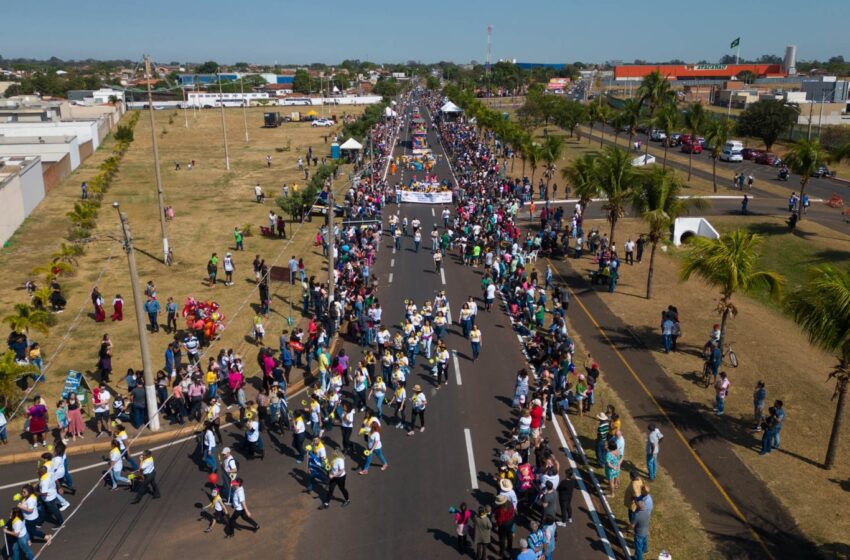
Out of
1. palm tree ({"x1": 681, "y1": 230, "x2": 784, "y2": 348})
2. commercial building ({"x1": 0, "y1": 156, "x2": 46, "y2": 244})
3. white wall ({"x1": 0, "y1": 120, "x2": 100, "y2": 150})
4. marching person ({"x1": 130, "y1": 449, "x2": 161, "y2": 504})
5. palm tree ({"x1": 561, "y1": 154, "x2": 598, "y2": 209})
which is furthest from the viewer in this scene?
white wall ({"x1": 0, "y1": 120, "x2": 100, "y2": 150})

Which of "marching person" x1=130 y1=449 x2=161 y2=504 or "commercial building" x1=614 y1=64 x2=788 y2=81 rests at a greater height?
"commercial building" x1=614 y1=64 x2=788 y2=81

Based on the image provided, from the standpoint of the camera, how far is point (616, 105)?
11825 cm

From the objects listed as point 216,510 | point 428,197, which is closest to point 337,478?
point 216,510

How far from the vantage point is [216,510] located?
42.4 ft

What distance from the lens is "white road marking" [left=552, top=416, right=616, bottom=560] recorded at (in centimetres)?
1242

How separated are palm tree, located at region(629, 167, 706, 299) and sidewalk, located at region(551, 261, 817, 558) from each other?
4.79m

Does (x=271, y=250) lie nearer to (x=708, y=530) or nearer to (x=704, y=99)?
(x=708, y=530)

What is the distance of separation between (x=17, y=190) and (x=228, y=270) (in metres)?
19.0

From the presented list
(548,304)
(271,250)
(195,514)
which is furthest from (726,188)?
(195,514)

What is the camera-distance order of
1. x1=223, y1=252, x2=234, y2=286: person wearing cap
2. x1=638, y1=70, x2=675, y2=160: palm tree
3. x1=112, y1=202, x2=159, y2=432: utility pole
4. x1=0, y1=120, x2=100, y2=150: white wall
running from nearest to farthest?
1. x1=112, y1=202, x2=159, y2=432: utility pole
2. x1=223, y1=252, x2=234, y2=286: person wearing cap
3. x1=638, y1=70, x2=675, y2=160: palm tree
4. x1=0, y1=120, x2=100, y2=150: white wall

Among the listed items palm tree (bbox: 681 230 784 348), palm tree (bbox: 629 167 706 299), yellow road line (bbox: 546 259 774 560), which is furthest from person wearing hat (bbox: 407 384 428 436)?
palm tree (bbox: 629 167 706 299)

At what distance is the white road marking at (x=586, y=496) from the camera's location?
489 inches

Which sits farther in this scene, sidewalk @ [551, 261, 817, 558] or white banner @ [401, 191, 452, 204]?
white banner @ [401, 191, 452, 204]

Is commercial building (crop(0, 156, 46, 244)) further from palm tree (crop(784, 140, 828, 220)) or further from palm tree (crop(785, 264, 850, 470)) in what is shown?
palm tree (crop(784, 140, 828, 220))
